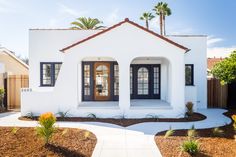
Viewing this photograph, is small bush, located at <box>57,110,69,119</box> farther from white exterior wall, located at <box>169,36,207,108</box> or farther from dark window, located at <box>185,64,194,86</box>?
white exterior wall, located at <box>169,36,207,108</box>

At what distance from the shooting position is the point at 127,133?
978 cm

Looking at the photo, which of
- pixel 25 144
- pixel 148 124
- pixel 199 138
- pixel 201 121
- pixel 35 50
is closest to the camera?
pixel 25 144

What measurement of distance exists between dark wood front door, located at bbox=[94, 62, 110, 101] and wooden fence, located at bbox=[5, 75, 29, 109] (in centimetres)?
566

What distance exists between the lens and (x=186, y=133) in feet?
31.7

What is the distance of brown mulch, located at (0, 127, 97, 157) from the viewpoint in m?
7.24

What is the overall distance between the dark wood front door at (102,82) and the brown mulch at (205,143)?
7.52 m

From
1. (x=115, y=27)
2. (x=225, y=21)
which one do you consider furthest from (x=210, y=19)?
(x=115, y=27)

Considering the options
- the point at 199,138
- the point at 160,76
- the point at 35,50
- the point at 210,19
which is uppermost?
the point at 210,19

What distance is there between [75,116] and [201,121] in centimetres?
697

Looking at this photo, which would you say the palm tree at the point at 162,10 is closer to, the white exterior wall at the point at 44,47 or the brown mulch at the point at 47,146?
the white exterior wall at the point at 44,47

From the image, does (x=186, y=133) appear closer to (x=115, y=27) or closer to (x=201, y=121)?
(x=201, y=121)

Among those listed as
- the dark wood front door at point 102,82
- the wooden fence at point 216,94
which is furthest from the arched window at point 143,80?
the wooden fence at point 216,94

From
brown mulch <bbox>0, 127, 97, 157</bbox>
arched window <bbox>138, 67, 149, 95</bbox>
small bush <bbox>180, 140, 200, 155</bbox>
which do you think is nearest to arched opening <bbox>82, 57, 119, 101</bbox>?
arched window <bbox>138, 67, 149, 95</bbox>

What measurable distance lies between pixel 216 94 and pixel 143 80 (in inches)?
219
